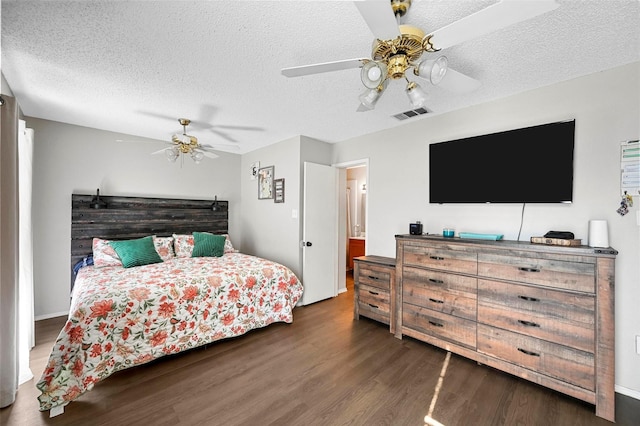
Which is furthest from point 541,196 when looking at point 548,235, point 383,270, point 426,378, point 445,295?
point 426,378

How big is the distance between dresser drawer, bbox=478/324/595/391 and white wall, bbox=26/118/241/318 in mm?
4551

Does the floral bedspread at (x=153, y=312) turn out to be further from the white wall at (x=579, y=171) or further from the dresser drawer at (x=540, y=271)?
the dresser drawer at (x=540, y=271)

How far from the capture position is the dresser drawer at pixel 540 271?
71.6 inches

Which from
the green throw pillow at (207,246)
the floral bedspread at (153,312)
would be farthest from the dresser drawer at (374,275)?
the green throw pillow at (207,246)

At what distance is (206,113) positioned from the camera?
2.98m

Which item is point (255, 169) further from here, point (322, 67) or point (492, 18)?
point (492, 18)

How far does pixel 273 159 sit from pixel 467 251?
10.1 feet

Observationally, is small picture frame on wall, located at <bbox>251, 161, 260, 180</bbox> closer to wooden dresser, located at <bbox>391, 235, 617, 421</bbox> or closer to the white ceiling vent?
the white ceiling vent

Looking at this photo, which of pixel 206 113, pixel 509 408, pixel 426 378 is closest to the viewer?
pixel 509 408

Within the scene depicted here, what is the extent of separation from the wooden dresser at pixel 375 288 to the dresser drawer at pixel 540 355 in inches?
37.7

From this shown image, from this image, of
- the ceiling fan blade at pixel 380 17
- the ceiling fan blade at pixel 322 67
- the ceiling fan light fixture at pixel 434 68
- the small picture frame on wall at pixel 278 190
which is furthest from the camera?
the small picture frame on wall at pixel 278 190

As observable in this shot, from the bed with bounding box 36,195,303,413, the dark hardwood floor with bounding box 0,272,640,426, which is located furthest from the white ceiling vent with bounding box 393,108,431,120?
the dark hardwood floor with bounding box 0,272,640,426

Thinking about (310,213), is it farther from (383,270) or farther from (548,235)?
(548,235)

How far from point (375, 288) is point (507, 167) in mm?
1861
